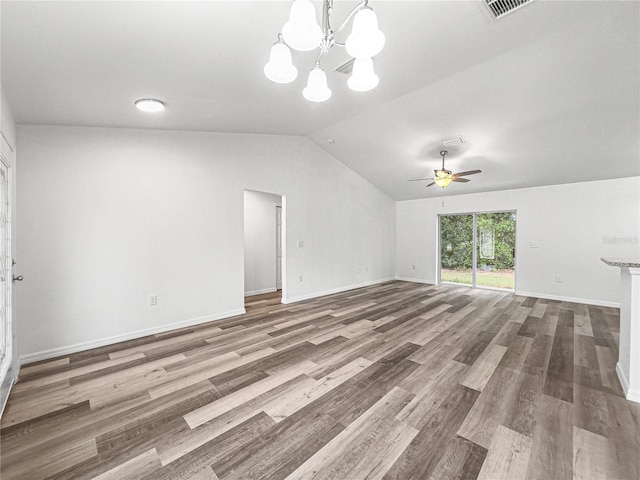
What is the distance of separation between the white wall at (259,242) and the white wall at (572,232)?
4.85 meters

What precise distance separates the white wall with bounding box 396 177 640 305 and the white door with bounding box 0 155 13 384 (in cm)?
778

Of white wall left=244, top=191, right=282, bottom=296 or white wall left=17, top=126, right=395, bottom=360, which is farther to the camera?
white wall left=244, top=191, right=282, bottom=296

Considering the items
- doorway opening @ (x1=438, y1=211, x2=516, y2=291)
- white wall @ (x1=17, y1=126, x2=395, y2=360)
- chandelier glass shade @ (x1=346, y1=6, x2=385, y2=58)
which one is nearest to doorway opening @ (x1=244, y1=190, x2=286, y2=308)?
white wall @ (x1=17, y1=126, x2=395, y2=360)

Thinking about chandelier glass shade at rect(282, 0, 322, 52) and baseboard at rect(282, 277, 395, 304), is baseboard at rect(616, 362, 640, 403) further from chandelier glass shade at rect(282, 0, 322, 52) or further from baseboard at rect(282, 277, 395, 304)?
baseboard at rect(282, 277, 395, 304)

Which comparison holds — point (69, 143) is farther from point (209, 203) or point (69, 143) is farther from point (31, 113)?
Answer: point (209, 203)

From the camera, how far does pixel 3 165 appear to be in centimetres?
226

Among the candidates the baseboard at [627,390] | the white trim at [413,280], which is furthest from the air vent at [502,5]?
the white trim at [413,280]

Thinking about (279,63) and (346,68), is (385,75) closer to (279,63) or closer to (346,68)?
(346,68)

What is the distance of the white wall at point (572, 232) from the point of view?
4902 millimetres

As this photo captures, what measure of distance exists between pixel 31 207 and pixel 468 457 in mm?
4390

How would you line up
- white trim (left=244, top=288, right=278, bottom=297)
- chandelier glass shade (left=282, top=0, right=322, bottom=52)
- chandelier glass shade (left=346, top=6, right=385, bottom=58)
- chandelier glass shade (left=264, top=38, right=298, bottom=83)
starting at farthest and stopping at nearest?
white trim (left=244, top=288, right=278, bottom=297), chandelier glass shade (left=264, top=38, right=298, bottom=83), chandelier glass shade (left=346, top=6, right=385, bottom=58), chandelier glass shade (left=282, top=0, right=322, bottom=52)

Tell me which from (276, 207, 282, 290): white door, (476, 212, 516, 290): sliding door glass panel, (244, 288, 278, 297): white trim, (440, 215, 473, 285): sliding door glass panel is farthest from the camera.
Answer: (440, 215, 473, 285): sliding door glass panel

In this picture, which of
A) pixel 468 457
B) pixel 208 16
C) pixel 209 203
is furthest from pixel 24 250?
pixel 468 457

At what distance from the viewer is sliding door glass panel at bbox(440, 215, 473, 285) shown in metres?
6.85
